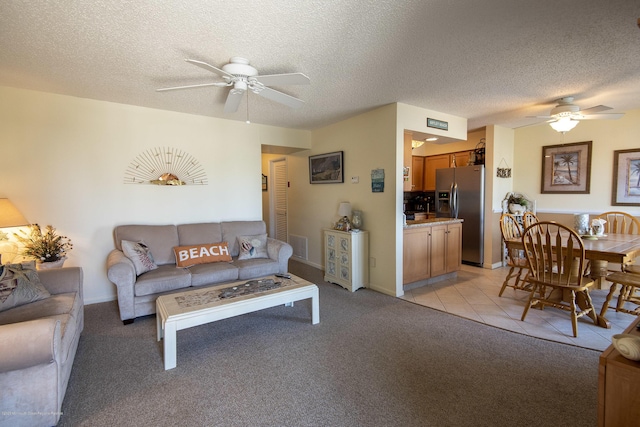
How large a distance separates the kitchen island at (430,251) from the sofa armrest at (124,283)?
3.12 m

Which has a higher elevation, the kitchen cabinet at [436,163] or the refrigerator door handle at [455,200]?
the kitchen cabinet at [436,163]

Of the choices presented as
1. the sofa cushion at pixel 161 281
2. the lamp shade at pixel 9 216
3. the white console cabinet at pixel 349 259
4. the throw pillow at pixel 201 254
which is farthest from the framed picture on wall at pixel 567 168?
the lamp shade at pixel 9 216

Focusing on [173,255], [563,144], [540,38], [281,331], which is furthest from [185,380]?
[563,144]

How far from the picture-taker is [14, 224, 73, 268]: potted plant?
300 centimetres

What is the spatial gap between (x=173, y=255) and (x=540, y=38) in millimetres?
4150

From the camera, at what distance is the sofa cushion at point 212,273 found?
10.6 feet

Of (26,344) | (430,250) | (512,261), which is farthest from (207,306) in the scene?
(512,261)

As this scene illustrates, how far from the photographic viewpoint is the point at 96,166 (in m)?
3.52

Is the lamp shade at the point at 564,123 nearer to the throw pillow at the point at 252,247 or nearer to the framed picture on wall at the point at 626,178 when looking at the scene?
the framed picture on wall at the point at 626,178

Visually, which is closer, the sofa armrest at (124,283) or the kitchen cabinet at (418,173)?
the sofa armrest at (124,283)

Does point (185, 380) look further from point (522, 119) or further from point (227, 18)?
point (522, 119)

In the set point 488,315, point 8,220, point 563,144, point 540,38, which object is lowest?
point 488,315

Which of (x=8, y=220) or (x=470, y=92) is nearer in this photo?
(x=8, y=220)

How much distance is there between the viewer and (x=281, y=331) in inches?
110
